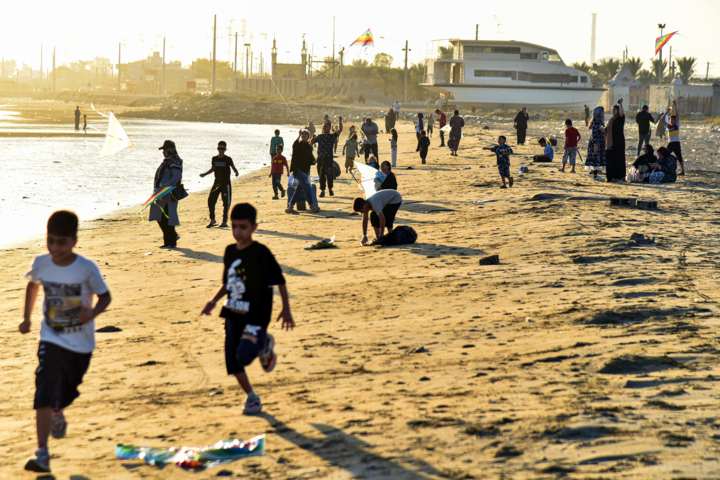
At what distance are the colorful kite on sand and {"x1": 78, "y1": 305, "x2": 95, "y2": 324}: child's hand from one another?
38.8 meters

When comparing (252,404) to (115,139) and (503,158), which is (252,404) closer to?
(115,139)

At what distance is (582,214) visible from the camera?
36.6 ft

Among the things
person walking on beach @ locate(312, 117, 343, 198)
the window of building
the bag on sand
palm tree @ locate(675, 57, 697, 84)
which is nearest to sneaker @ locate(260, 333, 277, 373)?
the bag on sand

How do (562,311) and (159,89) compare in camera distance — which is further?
(159,89)

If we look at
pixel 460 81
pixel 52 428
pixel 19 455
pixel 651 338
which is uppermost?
pixel 460 81

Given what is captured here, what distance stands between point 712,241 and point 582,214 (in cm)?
229

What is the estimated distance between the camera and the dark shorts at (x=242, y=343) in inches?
163

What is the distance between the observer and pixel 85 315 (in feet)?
12.6

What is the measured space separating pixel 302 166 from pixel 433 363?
915 centimetres

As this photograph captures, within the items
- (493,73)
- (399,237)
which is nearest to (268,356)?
(399,237)

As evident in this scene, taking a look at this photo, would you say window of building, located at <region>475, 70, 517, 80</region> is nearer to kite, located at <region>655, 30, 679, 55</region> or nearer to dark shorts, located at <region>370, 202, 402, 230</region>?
kite, located at <region>655, 30, 679, 55</region>

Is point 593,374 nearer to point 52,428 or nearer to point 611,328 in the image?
point 611,328

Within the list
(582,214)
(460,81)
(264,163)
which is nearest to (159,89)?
(460,81)

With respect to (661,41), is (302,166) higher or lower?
lower
